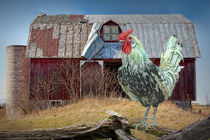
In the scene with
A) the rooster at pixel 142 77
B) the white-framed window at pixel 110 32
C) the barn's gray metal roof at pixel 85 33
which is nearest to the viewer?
the rooster at pixel 142 77

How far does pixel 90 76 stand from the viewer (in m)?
12.9

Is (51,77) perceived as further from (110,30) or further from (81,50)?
(110,30)

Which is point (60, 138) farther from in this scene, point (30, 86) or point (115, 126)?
point (30, 86)

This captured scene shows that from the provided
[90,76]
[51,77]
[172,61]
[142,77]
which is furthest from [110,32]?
[142,77]

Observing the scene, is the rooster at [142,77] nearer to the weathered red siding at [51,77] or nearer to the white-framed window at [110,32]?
the weathered red siding at [51,77]

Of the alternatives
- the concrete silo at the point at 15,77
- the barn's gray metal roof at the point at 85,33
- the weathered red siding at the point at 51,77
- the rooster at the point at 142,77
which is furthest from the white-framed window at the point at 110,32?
the rooster at the point at 142,77

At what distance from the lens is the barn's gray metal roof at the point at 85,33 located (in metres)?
13.4

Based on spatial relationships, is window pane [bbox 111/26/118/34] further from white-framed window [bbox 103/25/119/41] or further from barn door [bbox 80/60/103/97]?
barn door [bbox 80/60/103/97]

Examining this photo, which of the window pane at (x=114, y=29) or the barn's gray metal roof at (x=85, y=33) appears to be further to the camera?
the window pane at (x=114, y=29)

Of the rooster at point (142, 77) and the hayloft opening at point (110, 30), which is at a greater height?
the hayloft opening at point (110, 30)

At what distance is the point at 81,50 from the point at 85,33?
145 centimetres

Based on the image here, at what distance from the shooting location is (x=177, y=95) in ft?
44.4

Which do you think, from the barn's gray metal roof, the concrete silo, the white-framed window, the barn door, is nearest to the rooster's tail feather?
the barn door

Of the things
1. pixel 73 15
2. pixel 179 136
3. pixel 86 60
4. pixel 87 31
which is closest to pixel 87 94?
pixel 86 60
